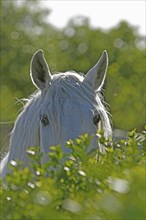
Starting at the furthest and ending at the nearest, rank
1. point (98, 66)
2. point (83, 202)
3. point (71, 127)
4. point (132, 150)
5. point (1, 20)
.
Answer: point (1, 20), point (98, 66), point (71, 127), point (132, 150), point (83, 202)

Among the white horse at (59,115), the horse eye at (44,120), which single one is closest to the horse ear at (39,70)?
the white horse at (59,115)

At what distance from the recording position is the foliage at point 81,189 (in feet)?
4.60

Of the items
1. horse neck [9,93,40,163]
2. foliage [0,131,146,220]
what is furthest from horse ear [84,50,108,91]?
foliage [0,131,146,220]

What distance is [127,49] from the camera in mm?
45219

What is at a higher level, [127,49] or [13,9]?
[13,9]

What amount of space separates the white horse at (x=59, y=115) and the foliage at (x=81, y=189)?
6.27 feet

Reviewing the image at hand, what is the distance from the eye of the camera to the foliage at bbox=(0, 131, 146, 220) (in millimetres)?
1401

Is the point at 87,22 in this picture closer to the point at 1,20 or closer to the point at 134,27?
the point at 134,27

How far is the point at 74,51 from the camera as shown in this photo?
4403cm

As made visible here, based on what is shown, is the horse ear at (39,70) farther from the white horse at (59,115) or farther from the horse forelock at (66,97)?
the horse forelock at (66,97)

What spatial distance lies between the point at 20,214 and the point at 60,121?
118 inches

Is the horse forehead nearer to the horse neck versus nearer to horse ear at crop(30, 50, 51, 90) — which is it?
the horse neck

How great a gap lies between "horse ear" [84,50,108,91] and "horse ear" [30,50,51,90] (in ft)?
0.99

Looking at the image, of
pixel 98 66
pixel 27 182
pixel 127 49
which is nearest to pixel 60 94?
pixel 98 66
